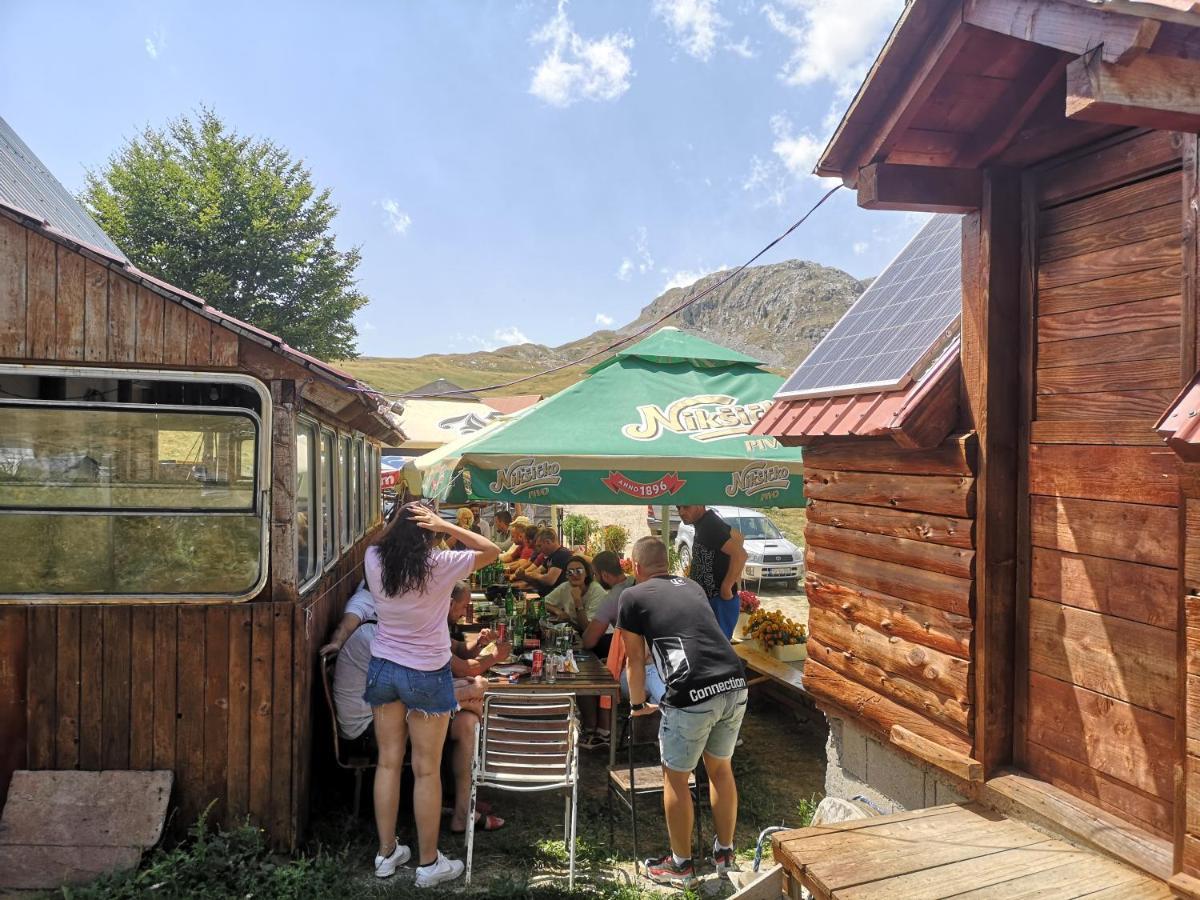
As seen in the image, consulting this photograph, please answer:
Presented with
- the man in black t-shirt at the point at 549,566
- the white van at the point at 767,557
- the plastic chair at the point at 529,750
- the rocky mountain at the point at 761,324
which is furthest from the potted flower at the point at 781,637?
the rocky mountain at the point at 761,324

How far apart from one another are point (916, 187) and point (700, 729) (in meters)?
2.74

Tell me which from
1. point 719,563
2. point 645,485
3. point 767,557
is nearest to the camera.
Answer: point 645,485

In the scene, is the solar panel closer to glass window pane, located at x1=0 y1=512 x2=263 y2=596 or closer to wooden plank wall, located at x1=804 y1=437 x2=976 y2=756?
wooden plank wall, located at x1=804 y1=437 x2=976 y2=756

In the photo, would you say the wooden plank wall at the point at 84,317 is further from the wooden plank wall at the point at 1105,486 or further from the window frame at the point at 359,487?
the wooden plank wall at the point at 1105,486

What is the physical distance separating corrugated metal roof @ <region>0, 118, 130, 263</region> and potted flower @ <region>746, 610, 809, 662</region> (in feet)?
21.8

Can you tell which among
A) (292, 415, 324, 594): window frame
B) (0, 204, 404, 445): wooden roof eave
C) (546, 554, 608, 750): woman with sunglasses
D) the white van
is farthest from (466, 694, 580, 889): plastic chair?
the white van

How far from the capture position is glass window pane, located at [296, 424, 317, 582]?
17.2 feet

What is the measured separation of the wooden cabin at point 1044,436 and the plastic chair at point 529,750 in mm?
1801

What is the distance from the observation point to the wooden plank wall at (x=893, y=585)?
328 centimetres

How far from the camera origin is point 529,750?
4867 millimetres

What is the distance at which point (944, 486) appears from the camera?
11.0 feet

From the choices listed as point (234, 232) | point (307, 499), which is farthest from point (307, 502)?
point (234, 232)

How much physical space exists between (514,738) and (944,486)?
309 centimetres

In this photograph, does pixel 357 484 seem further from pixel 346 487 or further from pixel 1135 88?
pixel 1135 88
